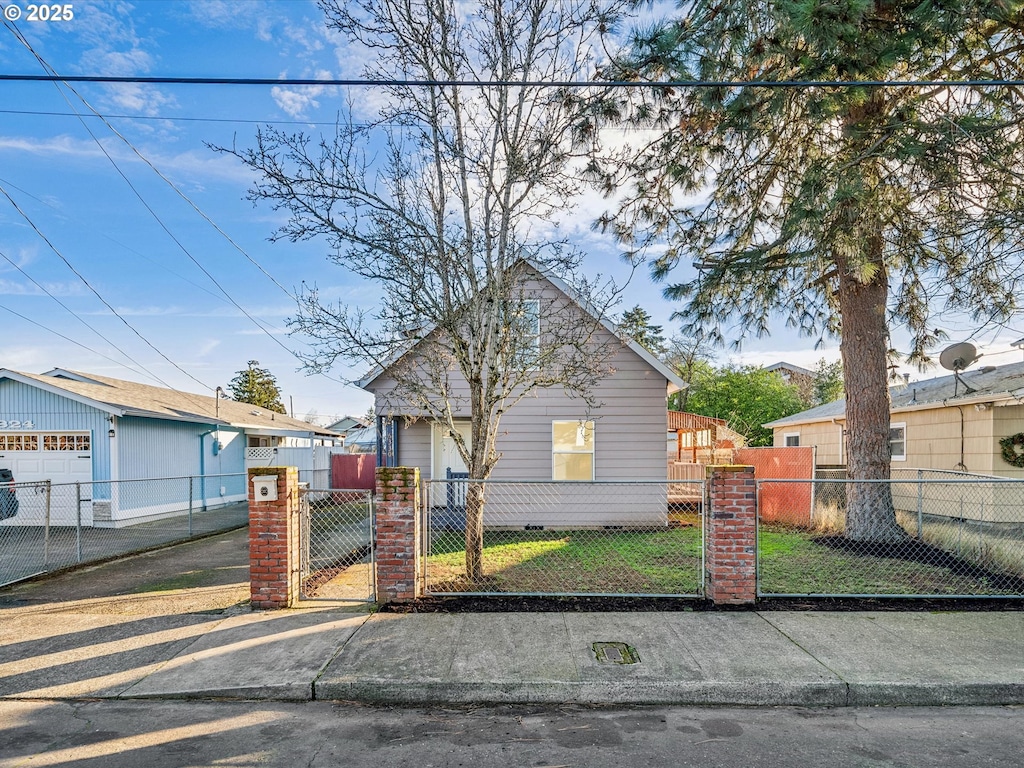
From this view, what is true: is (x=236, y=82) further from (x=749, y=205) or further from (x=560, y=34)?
(x=749, y=205)

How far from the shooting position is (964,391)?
11.2 metres

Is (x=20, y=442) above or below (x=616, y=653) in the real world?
above

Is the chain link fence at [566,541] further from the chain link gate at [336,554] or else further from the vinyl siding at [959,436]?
the vinyl siding at [959,436]

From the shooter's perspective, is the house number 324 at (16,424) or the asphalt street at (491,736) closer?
the asphalt street at (491,736)

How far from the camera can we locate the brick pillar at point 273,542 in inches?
234

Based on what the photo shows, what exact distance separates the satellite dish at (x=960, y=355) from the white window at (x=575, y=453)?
7.18 m

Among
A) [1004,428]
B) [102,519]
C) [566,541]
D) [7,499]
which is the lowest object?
[102,519]

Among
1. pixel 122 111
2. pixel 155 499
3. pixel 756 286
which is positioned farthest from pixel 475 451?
pixel 155 499

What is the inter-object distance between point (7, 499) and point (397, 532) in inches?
472

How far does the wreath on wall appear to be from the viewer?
988 centimetres

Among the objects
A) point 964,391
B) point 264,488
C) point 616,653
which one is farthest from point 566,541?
point 964,391

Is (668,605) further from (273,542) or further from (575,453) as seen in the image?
(575,453)

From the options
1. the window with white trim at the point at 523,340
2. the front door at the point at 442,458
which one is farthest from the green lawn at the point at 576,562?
the window with white trim at the point at 523,340

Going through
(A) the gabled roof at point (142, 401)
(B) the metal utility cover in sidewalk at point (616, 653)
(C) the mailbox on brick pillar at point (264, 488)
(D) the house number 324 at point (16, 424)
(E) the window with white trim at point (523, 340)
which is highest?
(E) the window with white trim at point (523, 340)
